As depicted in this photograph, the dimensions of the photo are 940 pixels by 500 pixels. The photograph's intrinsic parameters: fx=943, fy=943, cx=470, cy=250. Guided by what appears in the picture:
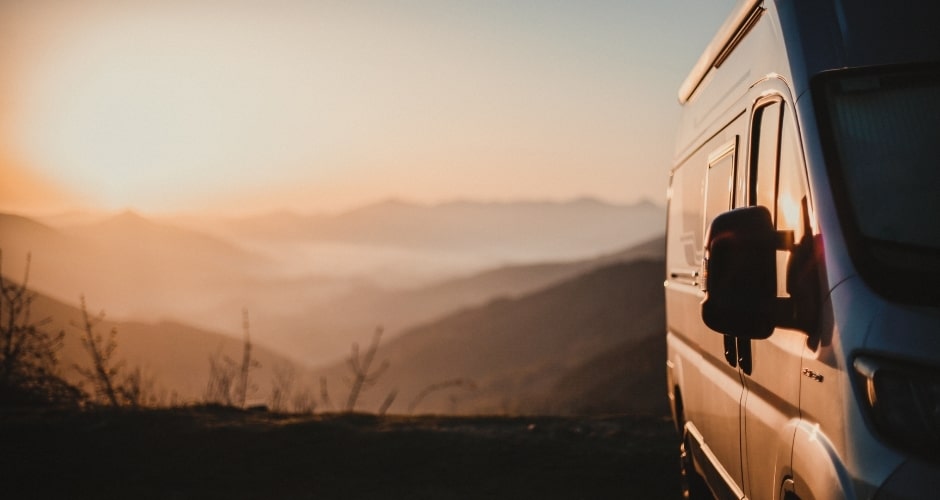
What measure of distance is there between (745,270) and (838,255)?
0.27 meters

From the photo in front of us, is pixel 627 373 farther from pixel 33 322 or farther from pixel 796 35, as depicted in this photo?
pixel 796 35

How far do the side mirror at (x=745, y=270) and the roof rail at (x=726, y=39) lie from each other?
1.20m

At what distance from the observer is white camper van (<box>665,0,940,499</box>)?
2.35 meters

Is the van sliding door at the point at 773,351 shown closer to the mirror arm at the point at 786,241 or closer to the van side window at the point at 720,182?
the mirror arm at the point at 786,241

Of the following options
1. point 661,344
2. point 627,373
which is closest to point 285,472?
point 627,373

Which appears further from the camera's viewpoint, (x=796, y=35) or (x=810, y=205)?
(x=796, y=35)

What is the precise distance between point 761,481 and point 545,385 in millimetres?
60823

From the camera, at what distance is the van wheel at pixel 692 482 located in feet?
19.0

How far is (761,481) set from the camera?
3.47m

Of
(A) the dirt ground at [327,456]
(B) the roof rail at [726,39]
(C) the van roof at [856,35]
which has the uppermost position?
(B) the roof rail at [726,39]

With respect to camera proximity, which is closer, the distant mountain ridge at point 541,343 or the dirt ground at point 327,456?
the dirt ground at point 327,456

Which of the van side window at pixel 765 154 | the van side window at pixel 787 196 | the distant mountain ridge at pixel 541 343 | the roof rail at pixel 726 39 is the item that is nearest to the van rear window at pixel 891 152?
the van side window at pixel 787 196

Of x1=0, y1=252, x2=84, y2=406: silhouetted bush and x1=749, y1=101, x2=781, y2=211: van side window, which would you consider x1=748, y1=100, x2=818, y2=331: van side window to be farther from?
x1=0, y1=252, x2=84, y2=406: silhouetted bush

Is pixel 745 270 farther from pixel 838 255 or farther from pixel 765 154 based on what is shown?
pixel 765 154
